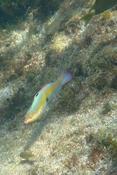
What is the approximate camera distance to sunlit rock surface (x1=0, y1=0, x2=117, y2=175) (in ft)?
14.9

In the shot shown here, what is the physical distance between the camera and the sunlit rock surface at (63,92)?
179 inches

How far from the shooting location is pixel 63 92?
572 cm

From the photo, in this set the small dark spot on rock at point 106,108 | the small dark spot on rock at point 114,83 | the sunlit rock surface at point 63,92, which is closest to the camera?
the sunlit rock surface at point 63,92

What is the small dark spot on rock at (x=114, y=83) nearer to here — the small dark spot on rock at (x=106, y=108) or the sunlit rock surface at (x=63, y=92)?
the sunlit rock surface at (x=63, y=92)

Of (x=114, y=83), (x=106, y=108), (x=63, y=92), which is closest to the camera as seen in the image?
(x=106, y=108)

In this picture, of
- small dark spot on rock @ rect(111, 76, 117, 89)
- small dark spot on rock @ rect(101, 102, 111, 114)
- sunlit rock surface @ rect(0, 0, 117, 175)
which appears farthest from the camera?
small dark spot on rock @ rect(111, 76, 117, 89)

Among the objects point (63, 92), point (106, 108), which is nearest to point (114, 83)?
point (106, 108)

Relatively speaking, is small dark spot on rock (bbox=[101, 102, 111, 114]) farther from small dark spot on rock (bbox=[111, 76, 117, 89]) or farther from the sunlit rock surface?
small dark spot on rock (bbox=[111, 76, 117, 89])

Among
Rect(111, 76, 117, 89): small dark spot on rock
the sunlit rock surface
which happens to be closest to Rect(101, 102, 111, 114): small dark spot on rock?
the sunlit rock surface

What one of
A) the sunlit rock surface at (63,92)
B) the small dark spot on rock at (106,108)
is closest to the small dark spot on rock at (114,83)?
the sunlit rock surface at (63,92)

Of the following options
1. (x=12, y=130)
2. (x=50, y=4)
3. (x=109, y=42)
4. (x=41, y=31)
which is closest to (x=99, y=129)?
(x=109, y=42)

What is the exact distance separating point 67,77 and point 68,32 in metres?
1.86

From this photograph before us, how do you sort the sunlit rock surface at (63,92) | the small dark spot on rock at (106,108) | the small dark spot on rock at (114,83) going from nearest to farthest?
the sunlit rock surface at (63,92), the small dark spot on rock at (106,108), the small dark spot on rock at (114,83)

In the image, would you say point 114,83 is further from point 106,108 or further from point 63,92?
point 63,92
